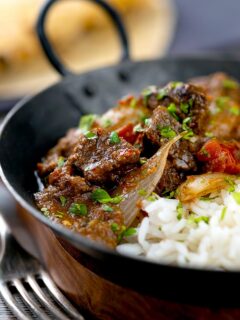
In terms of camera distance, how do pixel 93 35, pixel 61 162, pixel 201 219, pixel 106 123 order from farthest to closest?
pixel 93 35 → pixel 106 123 → pixel 61 162 → pixel 201 219

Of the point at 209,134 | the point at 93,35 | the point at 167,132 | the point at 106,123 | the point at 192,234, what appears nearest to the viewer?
the point at 192,234

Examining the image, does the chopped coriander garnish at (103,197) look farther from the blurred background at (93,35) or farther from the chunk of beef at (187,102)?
the blurred background at (93,35)

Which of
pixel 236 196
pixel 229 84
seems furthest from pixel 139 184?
pixel 229 84

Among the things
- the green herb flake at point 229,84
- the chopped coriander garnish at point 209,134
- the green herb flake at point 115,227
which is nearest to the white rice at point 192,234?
the green herb flake at point 115,227

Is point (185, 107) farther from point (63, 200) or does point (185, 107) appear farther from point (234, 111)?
point (63, 200)

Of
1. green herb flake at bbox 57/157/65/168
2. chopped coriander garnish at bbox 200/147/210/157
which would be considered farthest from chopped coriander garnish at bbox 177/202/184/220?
green herb flake at bbox 57/157/65/168

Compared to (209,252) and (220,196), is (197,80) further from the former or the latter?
(209,252)

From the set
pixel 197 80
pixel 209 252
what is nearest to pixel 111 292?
pixel 209 252
